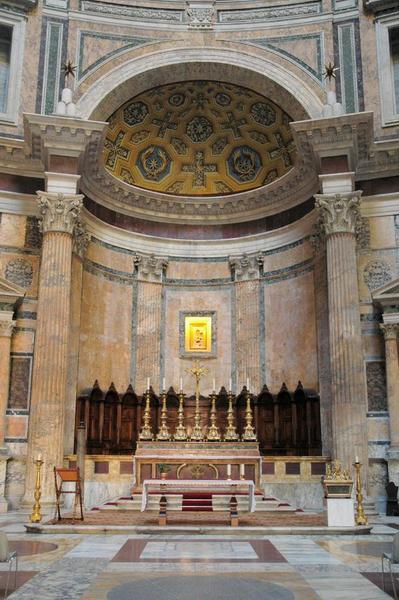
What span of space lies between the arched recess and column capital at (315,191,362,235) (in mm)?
3709

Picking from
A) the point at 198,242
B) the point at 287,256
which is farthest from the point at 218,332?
the point at 287,256

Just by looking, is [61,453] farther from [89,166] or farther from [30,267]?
[89,166]

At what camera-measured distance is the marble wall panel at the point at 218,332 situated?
897 inches

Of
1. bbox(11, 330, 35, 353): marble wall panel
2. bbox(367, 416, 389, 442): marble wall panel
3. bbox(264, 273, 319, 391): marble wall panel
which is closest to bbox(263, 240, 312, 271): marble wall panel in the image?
bbox(264, 273, 319, 391): marble wall panel

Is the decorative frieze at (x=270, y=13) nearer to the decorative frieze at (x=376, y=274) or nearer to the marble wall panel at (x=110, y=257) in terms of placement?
the marble wall panel at (x=110, y=257)

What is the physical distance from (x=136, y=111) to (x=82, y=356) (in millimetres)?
8634

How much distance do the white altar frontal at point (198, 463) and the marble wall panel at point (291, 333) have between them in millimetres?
4791

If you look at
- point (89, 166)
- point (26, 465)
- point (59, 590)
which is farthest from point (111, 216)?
point (59, 590)

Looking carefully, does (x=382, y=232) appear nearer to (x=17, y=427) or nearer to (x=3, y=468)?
(x=17, y=427)

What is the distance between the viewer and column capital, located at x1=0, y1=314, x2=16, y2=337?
59.2ft

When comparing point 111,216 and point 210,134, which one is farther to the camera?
point 210,134

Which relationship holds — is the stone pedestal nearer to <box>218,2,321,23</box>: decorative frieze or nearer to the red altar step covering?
the red altar step covering

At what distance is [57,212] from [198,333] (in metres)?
7.51

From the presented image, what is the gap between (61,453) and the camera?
16547 mm
